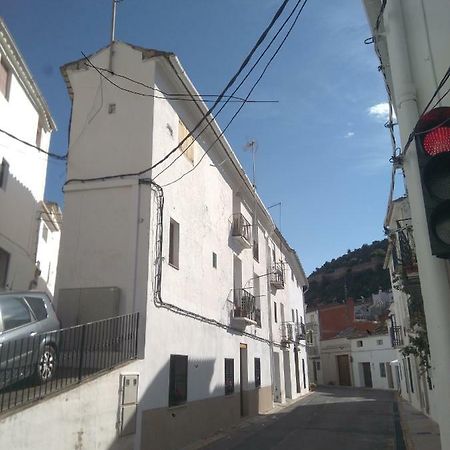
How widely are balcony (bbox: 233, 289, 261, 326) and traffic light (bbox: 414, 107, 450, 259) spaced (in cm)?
1388

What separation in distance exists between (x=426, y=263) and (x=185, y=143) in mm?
10311

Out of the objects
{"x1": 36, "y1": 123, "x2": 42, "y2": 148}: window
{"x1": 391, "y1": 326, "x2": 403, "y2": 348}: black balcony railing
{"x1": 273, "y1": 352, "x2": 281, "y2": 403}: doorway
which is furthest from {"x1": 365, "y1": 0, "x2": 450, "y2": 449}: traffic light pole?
{"x1": 391, "y1": 326, "x2": 403, "y2": 348}: black balcony railing

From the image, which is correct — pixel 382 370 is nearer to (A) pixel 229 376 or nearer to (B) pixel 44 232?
(A) pixel 229 376

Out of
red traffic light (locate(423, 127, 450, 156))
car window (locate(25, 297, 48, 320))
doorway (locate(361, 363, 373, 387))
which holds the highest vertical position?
red traffic light (locate(423, 127, 450, 156))

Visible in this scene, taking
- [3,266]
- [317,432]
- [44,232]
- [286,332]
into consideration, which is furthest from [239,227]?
[286,332]

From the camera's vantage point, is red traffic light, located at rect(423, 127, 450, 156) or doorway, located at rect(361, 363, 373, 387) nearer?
red traffic light, located at rect(423, 127, 450, 156)

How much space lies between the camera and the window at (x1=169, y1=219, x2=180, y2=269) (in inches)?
484

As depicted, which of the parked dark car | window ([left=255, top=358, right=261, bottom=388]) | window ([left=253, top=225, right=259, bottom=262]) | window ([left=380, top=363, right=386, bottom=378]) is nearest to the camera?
the parked dark car

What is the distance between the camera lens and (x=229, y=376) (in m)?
15.4

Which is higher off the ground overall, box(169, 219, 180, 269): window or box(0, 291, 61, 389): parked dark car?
box(169, 219, 180, 269): window

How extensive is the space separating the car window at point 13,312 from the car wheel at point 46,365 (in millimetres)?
633

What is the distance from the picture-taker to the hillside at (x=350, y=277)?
295ft

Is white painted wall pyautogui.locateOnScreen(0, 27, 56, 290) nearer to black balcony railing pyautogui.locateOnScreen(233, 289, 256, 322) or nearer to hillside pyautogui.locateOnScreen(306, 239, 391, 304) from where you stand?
black balcony railing pyautogui.locateOnScreen(233, 289, 256, 322)

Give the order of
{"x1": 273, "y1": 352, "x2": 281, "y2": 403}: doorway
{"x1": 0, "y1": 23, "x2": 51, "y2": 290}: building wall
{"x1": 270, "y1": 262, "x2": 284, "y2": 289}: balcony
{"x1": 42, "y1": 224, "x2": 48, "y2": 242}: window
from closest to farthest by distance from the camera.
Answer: {"x1": 0, "y1": 23, "x2": 51, "y2": 290}: building wall → {"x1": 42, "y1": 224, "x2": 48, "y2": 242}: window → {"x1": 273, "y1": 352, "x2": 281, "y2": 403}: doorway → {"x1": 270, "y1": 262, "x2": 284, "y2": 289}: balcony
